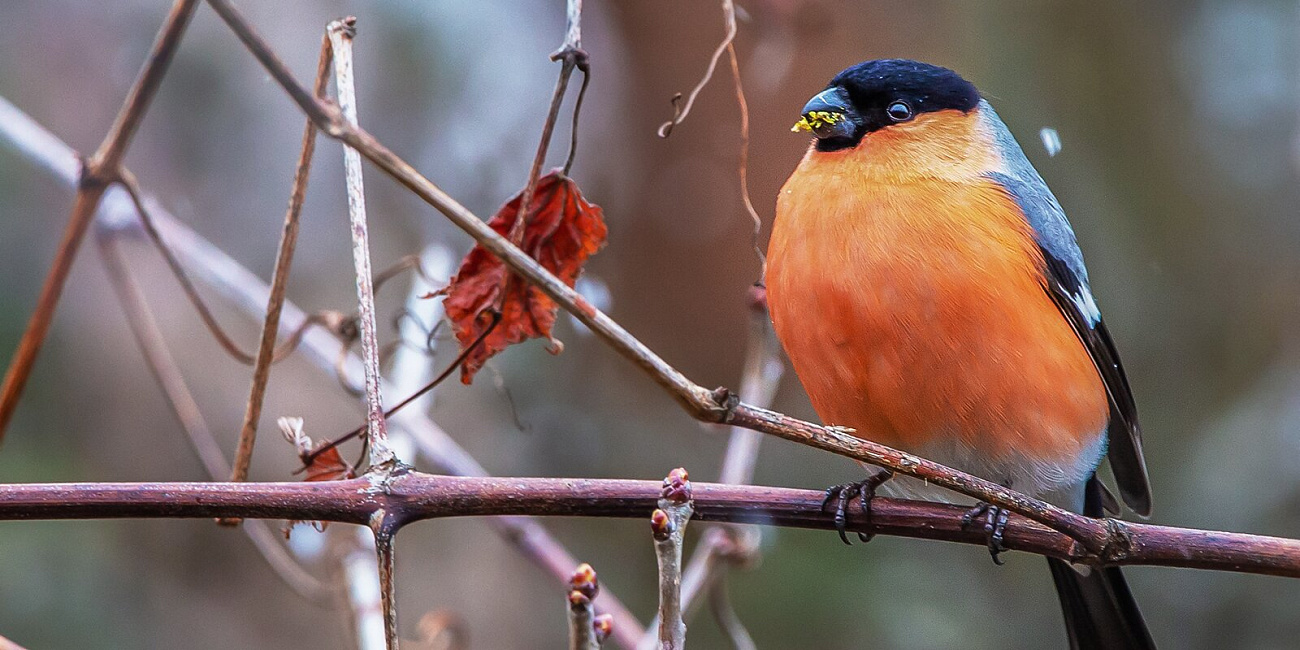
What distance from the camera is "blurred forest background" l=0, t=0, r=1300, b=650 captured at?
3.60 m

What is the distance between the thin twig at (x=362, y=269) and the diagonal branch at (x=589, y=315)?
0.71ft

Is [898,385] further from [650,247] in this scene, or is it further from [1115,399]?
[650,247]

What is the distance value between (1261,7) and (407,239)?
120 inches

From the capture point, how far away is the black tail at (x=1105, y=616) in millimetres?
Result: 2535

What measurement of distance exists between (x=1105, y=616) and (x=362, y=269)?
1.86 m

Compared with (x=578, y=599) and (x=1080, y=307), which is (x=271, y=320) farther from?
(x=1080, y=307)

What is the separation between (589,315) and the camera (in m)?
1.19

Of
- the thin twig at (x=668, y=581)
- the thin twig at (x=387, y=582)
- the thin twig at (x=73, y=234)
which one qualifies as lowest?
the thin twig at (x=668, y=581)

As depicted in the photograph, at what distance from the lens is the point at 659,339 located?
4.41m

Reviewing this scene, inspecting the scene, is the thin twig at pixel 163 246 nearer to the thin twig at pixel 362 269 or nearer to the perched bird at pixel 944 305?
the thin twig at pixel 362 269

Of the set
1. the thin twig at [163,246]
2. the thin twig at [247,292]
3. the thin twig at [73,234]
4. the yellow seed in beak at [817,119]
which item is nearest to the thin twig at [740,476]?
the thin twig at [247,292]

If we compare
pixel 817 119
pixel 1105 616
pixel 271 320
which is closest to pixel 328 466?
pixel 271 320

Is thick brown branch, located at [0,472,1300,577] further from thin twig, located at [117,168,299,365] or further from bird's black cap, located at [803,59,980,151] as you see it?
bird's black cap, located at [803,59,980,151]

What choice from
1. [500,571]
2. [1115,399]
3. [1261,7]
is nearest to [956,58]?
[1261,7]
